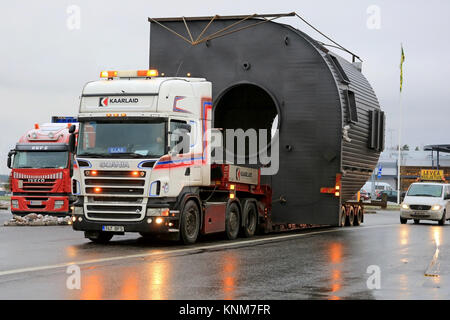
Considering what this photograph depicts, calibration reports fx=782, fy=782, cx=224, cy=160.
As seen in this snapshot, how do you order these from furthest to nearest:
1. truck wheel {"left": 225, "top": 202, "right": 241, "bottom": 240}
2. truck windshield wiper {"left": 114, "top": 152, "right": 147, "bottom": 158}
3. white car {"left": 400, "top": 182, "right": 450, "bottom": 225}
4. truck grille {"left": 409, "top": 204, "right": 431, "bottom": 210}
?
1. truck grille {"left": 409, "top": 204, "right": 431, "bottom": 210}
2. white car {"left": 400, "top": 182, "right": 450, "bottom": 225}
3. truck wheel {"left": 225, "top": 202, "right": 241, "bottom": 240}
4. truck windshield wiper {"left": 114, "top": 152, "right": 147, "bottom": 158}

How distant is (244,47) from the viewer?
21.1 metres

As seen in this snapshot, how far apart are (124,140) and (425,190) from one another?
1965cm

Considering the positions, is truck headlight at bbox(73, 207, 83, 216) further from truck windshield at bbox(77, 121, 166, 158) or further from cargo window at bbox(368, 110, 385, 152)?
cargo window at bbox(368, 110, 385, 152)

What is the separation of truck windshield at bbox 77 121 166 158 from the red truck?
390 inches

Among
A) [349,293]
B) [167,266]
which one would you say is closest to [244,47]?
[167,266]

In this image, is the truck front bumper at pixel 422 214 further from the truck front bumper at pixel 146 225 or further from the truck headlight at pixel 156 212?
the truck headlight at pixel 156 212

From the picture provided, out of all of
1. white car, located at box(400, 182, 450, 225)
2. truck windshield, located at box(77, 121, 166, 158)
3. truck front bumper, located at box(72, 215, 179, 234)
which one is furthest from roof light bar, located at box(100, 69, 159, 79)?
white car, located at box(400, 182, 450, 225)

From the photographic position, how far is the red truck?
26016 mm

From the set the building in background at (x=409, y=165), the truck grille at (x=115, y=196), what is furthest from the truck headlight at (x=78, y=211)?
the building in background at (x=409, y=165)

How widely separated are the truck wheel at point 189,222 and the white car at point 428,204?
16.0 metres

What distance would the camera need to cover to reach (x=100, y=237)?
17.5 m

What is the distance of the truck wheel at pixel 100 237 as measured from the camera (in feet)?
57.1
